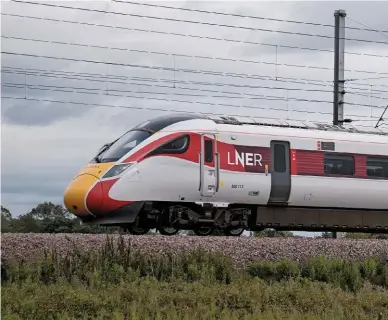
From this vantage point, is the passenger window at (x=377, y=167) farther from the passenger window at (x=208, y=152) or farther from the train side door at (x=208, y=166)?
the passenger window at (x=208, y=152)

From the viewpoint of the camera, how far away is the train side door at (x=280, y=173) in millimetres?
19453

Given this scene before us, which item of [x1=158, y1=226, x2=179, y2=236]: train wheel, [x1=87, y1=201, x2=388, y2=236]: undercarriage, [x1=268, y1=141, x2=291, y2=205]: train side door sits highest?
[x1=268, y1=141, x2=291, y2=205]: train side door

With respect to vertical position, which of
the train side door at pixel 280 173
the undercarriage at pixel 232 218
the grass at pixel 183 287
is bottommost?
the grass at pixel 183 287

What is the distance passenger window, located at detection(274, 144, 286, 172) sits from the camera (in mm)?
19500

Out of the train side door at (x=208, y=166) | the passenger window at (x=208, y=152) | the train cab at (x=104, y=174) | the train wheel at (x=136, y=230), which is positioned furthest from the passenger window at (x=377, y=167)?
the train wheel at (x=136, y=230)

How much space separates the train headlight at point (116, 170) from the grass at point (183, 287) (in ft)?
10.2

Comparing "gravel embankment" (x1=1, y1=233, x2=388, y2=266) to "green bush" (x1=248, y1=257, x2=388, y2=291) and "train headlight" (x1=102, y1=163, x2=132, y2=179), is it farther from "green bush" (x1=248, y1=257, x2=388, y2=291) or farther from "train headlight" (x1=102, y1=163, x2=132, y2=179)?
"train headlight" (x1=102, y1=163, x2=132, y2=179)

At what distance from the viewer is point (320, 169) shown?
2019 cm

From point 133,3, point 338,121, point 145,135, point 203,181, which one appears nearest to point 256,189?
point 203,181

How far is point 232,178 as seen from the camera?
18766mm

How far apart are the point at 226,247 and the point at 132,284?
355cm

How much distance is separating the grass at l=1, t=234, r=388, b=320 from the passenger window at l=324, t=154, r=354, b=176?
188 inches

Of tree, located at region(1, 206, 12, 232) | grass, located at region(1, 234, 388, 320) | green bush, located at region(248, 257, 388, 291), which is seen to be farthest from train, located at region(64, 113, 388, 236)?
green bush, located at region(248, 257, 388, 291)

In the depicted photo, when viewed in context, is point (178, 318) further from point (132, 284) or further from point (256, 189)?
point (256, 189)
